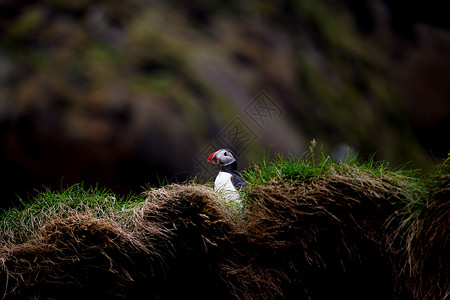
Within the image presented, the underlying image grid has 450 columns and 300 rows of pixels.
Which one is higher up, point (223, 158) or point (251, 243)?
point (223, 158)

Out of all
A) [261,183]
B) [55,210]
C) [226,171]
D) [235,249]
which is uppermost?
[261,183]

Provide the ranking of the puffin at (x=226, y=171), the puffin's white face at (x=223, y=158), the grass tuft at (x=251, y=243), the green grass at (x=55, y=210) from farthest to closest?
the puffin's white face at (x=223, y=158) < the puffin at (x=226, y=171) < the green grass at (x=55, y=210) < the grass tuft at (x=251, y=243)

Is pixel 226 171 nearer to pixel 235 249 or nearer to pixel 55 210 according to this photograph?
pixel 235 249

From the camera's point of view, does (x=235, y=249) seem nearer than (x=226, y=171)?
Yes

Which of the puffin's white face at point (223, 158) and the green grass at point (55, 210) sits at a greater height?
the puffin's white face at point (223, 158)

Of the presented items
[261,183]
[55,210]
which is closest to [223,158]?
[261,183]

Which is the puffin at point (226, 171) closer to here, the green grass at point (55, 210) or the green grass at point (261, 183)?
the green grass at point (261, 183)

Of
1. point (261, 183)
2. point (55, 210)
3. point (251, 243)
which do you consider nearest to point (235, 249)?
point (251, 243)

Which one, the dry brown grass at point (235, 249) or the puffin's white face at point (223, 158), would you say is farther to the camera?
the puffin's white face at point (223, 158)

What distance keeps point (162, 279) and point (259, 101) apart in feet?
9.73

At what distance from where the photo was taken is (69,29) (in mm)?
4285

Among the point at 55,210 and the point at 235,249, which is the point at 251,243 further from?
the point at 55,210

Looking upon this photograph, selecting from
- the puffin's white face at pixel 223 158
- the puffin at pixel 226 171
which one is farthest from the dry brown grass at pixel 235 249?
the puffin's white face at pixel 223 158

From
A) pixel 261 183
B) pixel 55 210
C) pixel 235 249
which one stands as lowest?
pixel 55 210
